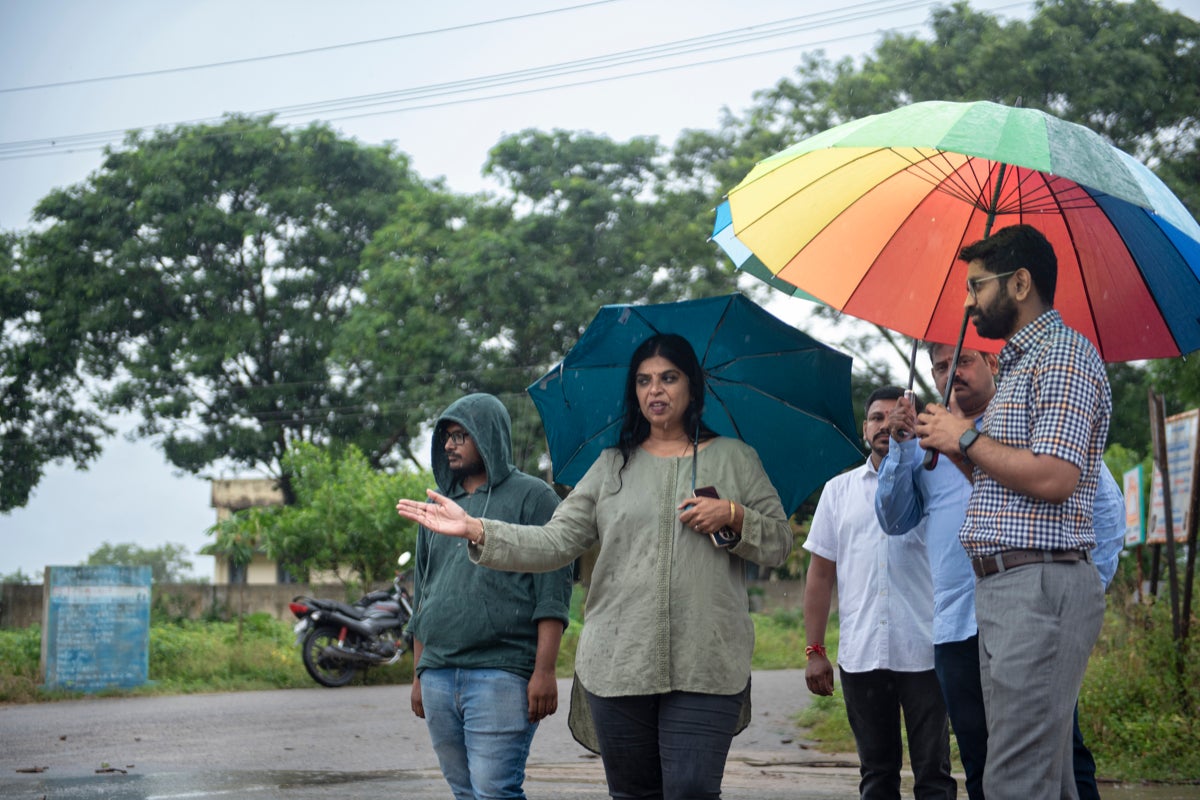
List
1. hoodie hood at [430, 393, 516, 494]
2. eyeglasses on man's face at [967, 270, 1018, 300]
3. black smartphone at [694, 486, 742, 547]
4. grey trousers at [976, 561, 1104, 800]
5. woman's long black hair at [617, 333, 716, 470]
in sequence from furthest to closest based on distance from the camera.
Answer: hoodie hood at [430, 393, 516, 494]
woman's long black hair at [617, 333, 716, 470]
black smartphone at [694, 486, 742, 547]
eyeglasses on man's face at [967, 270, 1018, 300]
grey trousers at [976, 561, 1104, 800]

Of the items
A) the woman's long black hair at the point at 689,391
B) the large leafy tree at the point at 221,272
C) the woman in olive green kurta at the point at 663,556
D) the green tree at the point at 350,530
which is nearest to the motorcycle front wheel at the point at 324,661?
the green tree at the point at 350,530

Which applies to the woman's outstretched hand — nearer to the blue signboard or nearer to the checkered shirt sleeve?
the checkered shirt sleeve

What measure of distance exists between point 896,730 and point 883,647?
347 millimetres

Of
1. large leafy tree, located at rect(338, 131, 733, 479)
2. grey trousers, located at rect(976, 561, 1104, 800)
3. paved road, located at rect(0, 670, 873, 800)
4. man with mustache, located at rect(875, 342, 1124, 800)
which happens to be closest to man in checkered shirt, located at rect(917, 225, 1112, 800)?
grey trousers, located at rect(976, 561, 1104, 800)

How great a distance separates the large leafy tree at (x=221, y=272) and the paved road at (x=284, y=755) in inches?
844

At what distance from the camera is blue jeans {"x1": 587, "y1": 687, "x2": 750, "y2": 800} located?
393 cm

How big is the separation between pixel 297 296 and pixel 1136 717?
29697 millimetres

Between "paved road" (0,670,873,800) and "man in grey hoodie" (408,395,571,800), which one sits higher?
"man in grey hoodie" (408,395,571,800)

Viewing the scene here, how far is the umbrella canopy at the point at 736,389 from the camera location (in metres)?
4.61

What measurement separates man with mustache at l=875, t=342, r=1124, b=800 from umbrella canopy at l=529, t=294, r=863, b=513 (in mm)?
261

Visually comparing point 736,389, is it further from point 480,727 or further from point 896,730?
point 896,730

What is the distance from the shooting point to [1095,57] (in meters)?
23.7

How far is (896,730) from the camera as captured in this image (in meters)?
5.34

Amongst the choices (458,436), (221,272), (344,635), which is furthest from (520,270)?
(458,436)
